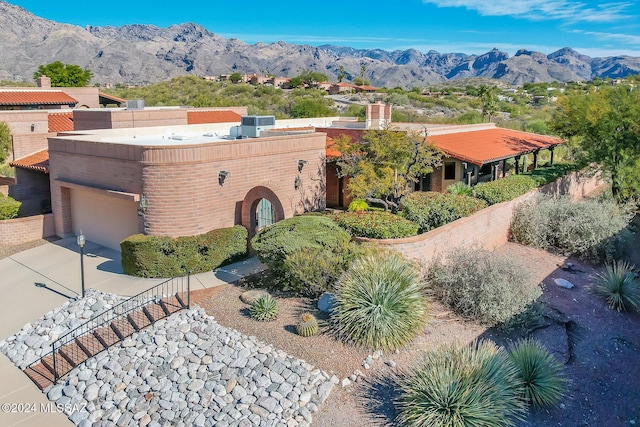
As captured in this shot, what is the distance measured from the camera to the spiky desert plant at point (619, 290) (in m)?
16.4

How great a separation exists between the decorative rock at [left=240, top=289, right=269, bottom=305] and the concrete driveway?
55.6 inches

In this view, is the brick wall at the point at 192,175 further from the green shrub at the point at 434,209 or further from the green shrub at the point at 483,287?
the green shrub at the point at 483,287

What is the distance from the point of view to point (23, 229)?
21234 mm

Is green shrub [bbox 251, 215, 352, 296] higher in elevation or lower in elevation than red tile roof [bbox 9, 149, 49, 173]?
lower

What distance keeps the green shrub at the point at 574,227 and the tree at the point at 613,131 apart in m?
2.23

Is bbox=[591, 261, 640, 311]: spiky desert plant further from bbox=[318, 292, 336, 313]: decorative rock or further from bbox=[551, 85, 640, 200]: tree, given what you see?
bbox=[318, 292, 336, 313]: decorative rock

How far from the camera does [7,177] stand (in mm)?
27797

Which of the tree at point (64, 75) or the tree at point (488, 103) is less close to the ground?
the tree at point (64, 75)

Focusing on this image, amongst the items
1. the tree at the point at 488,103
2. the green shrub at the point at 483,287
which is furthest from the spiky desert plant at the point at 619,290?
the tree at the point at 488,103

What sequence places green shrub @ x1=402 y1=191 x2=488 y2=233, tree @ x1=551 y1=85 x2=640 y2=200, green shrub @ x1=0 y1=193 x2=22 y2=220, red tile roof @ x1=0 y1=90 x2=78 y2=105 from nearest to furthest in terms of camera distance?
green shrub @ x1=402 y1=191 x2=488 y2=233
green shrub @ x1=0 y1=193 x2=22 y2=220
tree @ x1=551 y1=85 x2=640 y2=200
red tile roof @ x1=0 y1=90 x2=78 y2=105

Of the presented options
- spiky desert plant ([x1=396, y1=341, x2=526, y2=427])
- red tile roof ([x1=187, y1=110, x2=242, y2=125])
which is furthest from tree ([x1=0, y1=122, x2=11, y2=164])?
spiky desert plant ([x1=396, y1=341, x2=526, y2=427])

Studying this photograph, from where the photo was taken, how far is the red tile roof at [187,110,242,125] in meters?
33.8

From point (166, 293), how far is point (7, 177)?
1758cm

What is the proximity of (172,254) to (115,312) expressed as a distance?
112 inches
